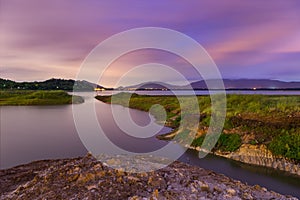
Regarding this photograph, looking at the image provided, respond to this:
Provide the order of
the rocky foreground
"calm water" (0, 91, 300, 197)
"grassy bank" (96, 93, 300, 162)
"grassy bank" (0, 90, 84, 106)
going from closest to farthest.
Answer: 1. the rocky foreground
2. "calm water" (0, 91, 300, 197)
3. "grassy bank" (96, 93, 300, 162)
4. "grassy bank" (0, 90, 84, 106)

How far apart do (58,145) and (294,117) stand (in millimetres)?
15016

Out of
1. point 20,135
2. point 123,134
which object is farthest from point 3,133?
point 123,134

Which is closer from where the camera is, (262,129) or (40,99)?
(262,129)

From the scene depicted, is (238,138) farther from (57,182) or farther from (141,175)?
(57,182)

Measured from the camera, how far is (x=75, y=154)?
16.4 metres

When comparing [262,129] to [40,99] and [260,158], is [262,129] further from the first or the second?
[40,99]

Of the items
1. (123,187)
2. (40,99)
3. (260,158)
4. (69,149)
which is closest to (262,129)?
(260,158)

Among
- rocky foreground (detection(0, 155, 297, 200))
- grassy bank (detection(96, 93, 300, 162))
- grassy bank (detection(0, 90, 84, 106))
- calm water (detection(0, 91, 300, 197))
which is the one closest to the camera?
rocky foreground (detection(0, 155, 297, 200))

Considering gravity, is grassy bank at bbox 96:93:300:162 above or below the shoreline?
above

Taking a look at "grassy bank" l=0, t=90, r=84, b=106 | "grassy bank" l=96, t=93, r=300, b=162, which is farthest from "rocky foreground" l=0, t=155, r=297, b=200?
"grassy bank" l=0, t=90, r=84, b=106

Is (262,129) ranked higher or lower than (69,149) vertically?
higher

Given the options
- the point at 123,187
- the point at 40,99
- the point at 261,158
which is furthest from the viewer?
the point at 40,99

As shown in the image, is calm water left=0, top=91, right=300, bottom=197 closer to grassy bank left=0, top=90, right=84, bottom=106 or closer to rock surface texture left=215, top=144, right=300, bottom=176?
rock surface texture left=215, top=144, right=300, bottom=176

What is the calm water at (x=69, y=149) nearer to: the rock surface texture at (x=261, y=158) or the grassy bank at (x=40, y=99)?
the rock surface texture at (x=261, y=158)
